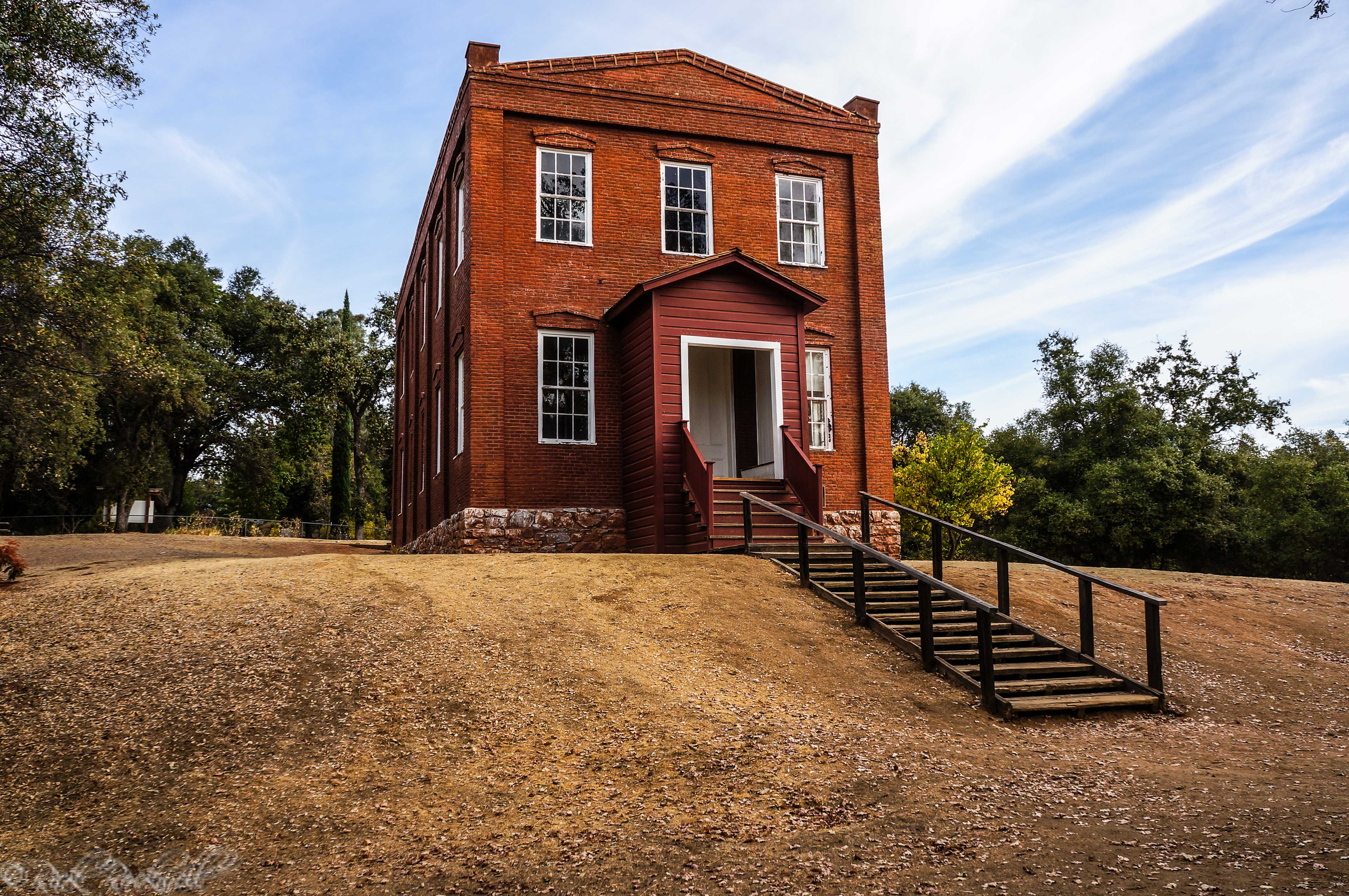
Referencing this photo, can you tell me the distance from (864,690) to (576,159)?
12.4 m

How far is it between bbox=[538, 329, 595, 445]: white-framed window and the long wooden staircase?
582 cm

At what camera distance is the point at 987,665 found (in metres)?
8.99

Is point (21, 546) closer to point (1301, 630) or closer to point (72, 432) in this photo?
point (72, 432)

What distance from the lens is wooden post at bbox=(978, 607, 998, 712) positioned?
891 cm

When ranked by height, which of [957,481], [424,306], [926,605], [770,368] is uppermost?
[424,306]

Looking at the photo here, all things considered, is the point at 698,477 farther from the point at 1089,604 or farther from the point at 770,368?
the point at 1089,604

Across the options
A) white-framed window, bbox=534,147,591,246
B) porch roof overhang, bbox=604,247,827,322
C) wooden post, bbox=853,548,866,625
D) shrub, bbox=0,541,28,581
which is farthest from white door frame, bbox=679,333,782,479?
shrub, bbox=0,541,28,581

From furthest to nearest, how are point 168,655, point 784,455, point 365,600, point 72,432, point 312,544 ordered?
point 312,544 → point 72,432 → point 784,455 → point 365,600 → point 168,655

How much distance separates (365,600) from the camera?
33.7 ft

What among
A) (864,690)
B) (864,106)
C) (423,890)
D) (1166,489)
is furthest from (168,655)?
(1166,489)

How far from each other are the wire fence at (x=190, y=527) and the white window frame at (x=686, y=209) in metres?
20.9

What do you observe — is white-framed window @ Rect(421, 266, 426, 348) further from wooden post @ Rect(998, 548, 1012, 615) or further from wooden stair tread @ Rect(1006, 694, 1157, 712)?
wooden stair tread @ Rect(1006, 694, 1157, 712)

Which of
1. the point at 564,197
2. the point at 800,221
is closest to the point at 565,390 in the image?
the point at 564,197

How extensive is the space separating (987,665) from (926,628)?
3.00 feet
